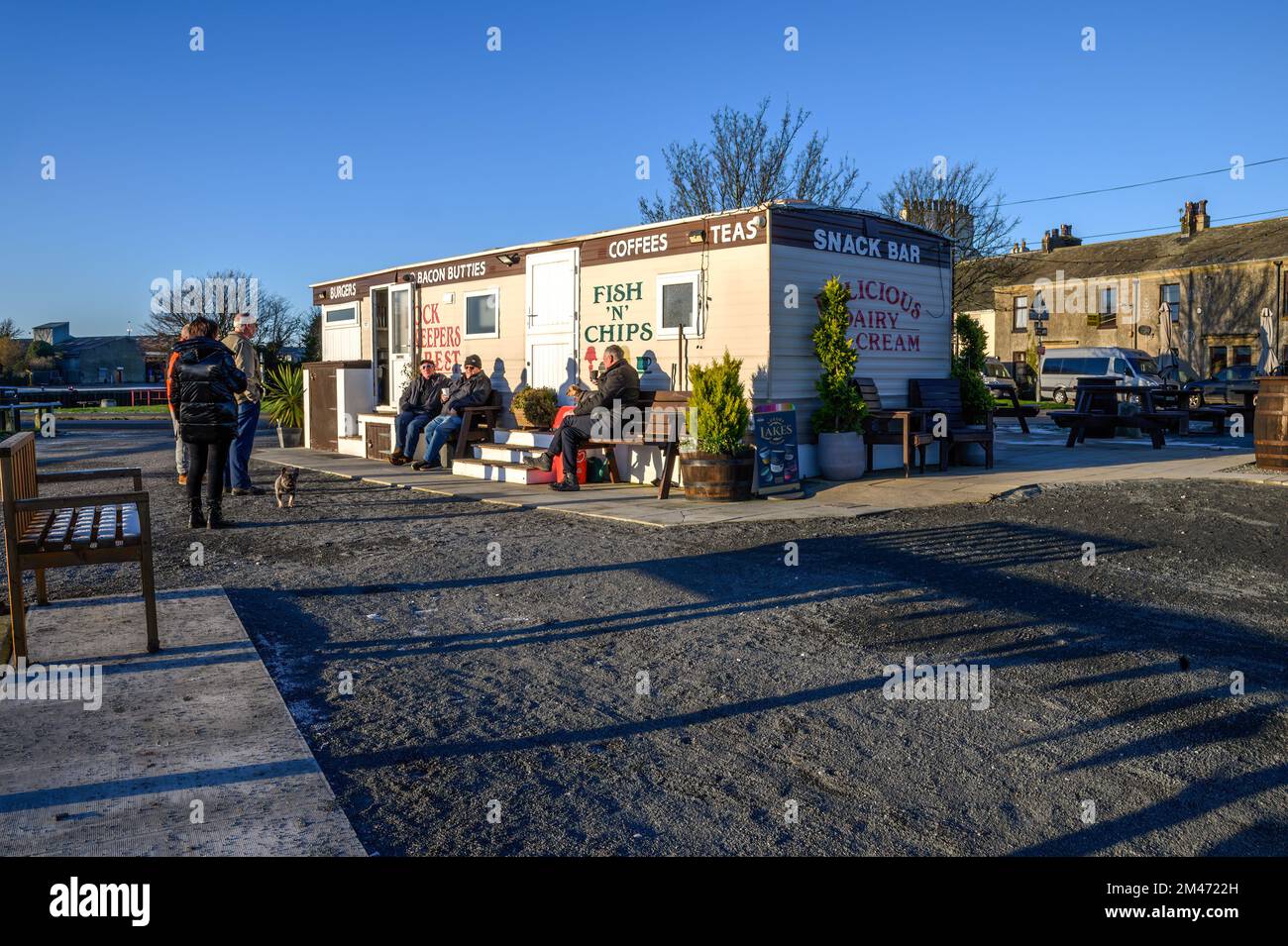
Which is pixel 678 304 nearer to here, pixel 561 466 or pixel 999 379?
pixel 561 466

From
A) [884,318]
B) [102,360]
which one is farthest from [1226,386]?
[102,360]

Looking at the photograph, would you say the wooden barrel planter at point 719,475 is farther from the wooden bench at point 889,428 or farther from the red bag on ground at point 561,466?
the wooden bench at point 889,428

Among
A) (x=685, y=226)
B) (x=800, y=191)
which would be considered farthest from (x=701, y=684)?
(x=800, y=191)

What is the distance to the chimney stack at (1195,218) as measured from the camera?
147ft

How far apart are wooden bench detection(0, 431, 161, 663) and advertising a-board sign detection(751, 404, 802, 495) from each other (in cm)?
697

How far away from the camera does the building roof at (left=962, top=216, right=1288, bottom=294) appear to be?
3942 cm

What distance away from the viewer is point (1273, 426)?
11.6 metres

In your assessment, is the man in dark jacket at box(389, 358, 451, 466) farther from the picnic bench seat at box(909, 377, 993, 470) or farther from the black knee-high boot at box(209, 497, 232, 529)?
the picnic bench seat at box(909, 377, 993, 470)

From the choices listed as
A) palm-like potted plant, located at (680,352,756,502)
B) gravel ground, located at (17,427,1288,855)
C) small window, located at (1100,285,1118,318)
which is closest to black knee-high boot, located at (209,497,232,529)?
gravel ground, located at (17,427,1288,855)

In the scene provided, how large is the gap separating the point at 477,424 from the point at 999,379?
2378cm

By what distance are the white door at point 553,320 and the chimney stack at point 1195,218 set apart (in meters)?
40.1

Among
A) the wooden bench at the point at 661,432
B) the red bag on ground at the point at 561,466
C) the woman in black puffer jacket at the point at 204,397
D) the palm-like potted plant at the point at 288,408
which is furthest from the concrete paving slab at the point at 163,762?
the palm-like potted plant at the point at 288,408
